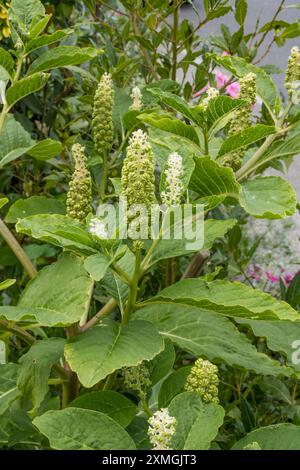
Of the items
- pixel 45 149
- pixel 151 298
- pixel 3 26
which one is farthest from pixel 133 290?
pixel 3 26

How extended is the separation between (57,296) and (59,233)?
0.36 feet

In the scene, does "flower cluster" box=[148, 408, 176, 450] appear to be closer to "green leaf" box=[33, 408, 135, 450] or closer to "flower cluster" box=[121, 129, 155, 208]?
"green leaf" box=[33, 408, 135, 450]

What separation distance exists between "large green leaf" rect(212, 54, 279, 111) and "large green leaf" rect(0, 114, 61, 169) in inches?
10.9

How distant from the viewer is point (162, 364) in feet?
3.19

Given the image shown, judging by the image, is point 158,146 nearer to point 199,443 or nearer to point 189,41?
point 199,443

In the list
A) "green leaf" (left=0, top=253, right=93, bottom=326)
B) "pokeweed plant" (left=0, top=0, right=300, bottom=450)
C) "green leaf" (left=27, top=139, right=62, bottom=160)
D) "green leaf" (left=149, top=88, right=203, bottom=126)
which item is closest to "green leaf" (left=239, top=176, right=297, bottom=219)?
"pokeweed plant" (left=0, top=0, right=300, bottom=450)

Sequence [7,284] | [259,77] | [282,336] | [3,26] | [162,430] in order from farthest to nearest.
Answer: [3,26]
[259,77]
[282,336]
[7,284]
[162,430]

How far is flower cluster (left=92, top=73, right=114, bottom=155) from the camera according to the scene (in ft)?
3.56

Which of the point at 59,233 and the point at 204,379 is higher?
the point at 59,233

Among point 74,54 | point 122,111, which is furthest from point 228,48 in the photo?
point 74,54

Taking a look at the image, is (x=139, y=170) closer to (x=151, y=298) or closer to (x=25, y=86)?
(x=151, y=298)

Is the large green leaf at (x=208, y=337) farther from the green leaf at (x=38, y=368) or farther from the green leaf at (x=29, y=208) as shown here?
the green leaf at (x=29, y=208)

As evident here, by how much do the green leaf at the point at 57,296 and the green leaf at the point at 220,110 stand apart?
248 millimetres

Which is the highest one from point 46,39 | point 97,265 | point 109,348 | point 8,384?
point 46,39
